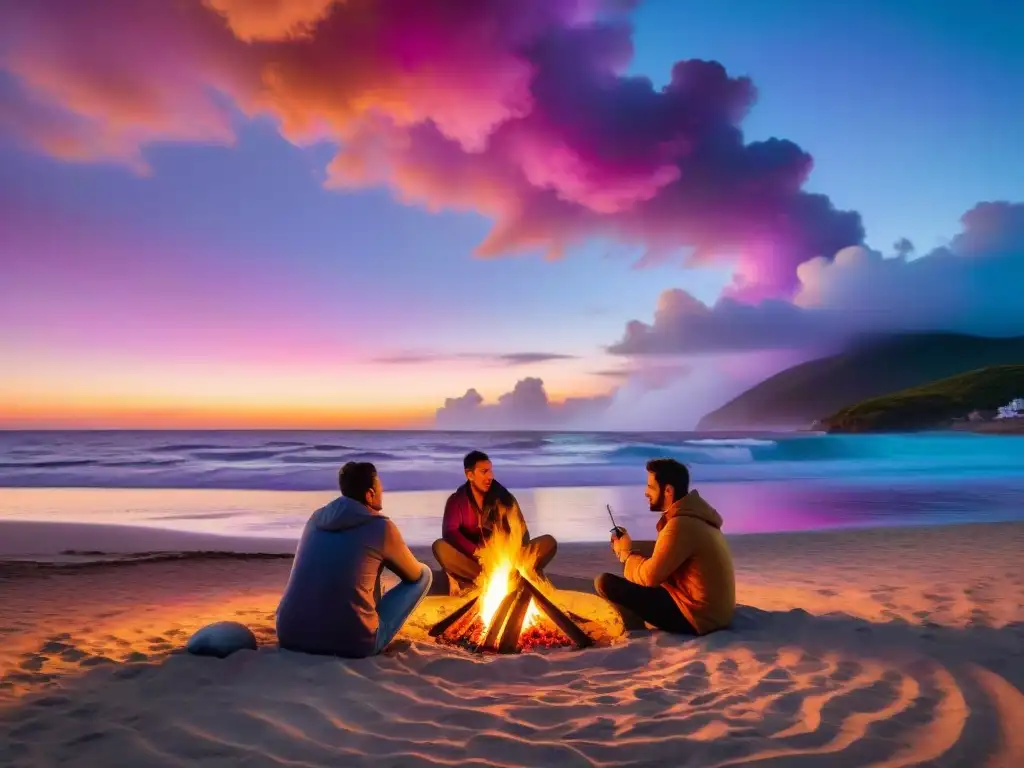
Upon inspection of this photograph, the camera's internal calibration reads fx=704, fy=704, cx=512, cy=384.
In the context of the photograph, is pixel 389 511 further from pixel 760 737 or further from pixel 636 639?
pixel 760 737

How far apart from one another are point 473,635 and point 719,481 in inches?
771

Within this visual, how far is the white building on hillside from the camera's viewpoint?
173ft

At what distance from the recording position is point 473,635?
563 centimetres

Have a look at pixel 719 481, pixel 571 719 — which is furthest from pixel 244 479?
pixel 571 719

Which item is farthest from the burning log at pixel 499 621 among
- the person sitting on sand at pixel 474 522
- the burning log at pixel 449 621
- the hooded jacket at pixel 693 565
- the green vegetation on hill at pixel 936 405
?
the green vegetation on hill at pixel 936 405

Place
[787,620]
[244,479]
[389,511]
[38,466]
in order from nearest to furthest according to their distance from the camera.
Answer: [787,620] < [389,511] < [244,479] < [38,466]

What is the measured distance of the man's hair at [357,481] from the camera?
4.87m

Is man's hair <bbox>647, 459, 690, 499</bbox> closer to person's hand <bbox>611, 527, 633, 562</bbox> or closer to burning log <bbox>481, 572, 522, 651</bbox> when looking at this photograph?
person's hand <bbox>611, 527, 633, 562</bbox>

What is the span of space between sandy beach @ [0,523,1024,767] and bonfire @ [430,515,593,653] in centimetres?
27

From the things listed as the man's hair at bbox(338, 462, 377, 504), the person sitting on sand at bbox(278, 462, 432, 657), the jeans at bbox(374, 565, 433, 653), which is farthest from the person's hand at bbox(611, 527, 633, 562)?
the man's hair at bbox(338, 462, 377, 504)

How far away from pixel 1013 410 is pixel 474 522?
6070 centimetres

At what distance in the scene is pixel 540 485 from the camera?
23438 mm

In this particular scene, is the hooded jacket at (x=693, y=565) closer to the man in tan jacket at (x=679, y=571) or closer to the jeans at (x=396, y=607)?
the man in tan jacket at (x=679, y=571)

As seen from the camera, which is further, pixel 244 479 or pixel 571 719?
pixel 244 479
